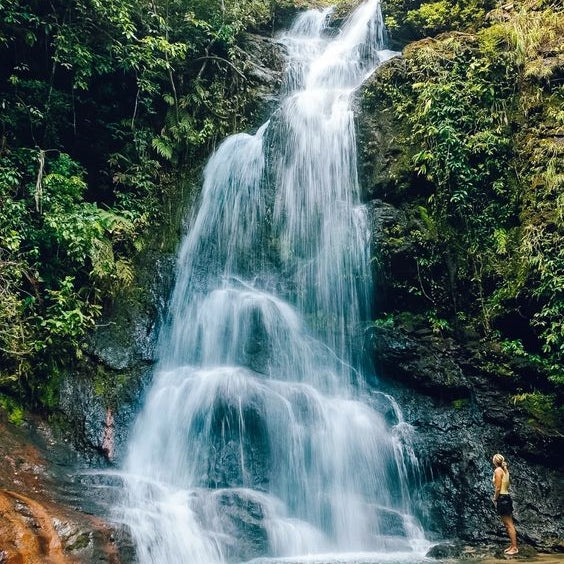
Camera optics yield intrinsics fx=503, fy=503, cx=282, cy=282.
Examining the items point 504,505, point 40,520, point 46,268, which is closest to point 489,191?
point 504,505

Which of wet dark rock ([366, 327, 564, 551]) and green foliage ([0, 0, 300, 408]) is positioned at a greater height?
green foliage ([0, 0, 300, 408])

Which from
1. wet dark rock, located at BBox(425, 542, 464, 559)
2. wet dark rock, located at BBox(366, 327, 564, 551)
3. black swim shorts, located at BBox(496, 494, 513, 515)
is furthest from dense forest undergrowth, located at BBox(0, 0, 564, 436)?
wet dark rock, located at BBox(425, 542, 464, 559)

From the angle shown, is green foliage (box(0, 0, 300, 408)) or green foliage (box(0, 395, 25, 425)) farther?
green foliage (box(0, 0, 300, 408))

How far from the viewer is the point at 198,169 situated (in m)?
13.0

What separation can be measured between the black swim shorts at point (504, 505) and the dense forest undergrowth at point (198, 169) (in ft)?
6.98

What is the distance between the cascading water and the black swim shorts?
4.52ft

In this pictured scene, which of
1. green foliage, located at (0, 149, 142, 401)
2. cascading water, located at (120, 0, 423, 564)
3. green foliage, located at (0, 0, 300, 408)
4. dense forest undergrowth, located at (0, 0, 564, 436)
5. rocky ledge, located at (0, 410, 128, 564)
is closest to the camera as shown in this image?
rocky ledge, located at (0, 410, 128, 564)

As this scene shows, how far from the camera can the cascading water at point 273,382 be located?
24.0 feet

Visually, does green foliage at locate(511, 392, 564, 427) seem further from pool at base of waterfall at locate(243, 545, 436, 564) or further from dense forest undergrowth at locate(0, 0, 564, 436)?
pool at base of waterfall at locate(243, 545, 436, 564)

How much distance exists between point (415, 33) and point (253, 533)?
47.9 feet

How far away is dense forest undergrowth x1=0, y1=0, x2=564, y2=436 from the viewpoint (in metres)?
8.80

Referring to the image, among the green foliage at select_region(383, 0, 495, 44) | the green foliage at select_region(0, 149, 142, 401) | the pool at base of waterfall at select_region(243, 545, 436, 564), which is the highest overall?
the green foliage at select_region(383, 0, 495, 44)

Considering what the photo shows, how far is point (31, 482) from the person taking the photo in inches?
255

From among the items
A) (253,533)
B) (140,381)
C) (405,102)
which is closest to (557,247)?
(405,102)
